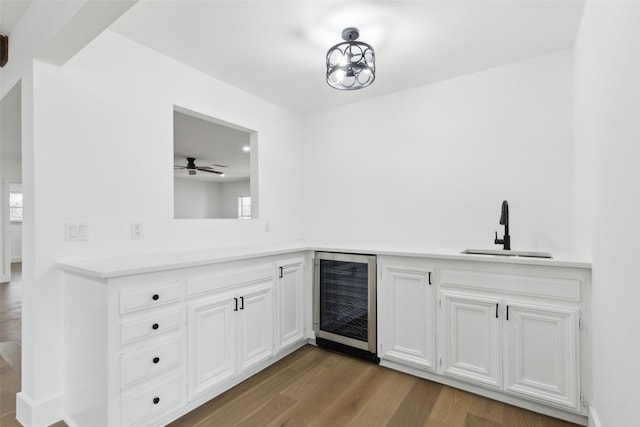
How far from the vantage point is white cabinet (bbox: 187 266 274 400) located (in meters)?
1.88

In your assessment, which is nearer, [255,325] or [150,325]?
[150,325]

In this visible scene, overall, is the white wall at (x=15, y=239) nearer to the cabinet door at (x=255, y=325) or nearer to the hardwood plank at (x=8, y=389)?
the hardwood plank at (x=8, y=389)

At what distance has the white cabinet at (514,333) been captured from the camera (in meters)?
1.78

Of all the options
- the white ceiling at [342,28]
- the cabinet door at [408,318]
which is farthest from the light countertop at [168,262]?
the white ceiling at [342,28]

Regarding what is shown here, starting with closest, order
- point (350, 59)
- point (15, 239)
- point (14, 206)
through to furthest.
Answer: point (350, 59), point (15, 239), point (14, 206)

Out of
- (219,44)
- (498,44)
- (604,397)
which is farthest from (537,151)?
(219,44)

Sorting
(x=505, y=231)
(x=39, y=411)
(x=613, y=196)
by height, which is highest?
(x=613, y=196)

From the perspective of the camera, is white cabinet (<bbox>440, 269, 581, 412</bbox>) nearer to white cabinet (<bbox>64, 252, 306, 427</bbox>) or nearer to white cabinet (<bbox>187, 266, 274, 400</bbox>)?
white cabinet (<bbox>187, 266, 274, 400</bbox>)

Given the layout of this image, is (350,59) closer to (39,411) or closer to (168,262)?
(168,262)

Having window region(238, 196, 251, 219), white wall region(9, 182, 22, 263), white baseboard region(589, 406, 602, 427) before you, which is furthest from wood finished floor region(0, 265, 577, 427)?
window region(238, 196, 251, 219)

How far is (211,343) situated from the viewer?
1968mm

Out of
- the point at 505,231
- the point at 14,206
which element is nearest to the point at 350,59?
the point at 505,231

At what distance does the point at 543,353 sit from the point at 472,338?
38 centimetres

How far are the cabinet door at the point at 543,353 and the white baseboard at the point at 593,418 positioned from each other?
76 mm
